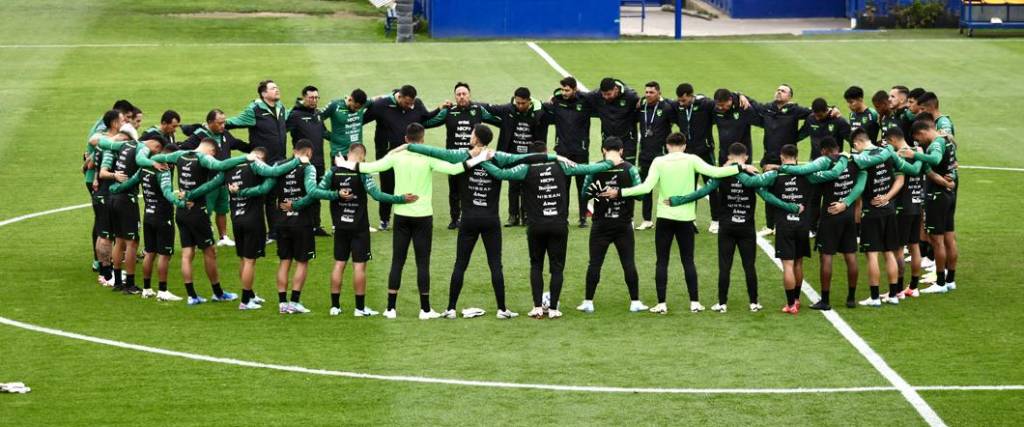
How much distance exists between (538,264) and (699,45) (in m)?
26.3

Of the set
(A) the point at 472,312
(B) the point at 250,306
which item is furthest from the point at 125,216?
(A) the point at 472,312

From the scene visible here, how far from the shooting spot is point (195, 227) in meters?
19.2

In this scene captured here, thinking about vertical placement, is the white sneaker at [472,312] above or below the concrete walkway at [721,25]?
below

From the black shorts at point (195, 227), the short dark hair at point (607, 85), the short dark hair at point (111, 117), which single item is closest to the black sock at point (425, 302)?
the black shorts at point (195, 227)

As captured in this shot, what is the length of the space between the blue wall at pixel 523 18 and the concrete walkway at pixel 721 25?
2634 mm

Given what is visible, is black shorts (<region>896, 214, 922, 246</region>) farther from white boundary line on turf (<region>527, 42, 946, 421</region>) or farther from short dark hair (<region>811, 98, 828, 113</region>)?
short dark hair (<region>811, 98, 828, 113</region>)

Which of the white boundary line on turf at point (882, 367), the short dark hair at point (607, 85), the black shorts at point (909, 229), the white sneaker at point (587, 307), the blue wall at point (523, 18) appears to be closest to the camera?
the white boundary line on turf at point (882, 367)

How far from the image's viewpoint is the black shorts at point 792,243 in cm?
1864

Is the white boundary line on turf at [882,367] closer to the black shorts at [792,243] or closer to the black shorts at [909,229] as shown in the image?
the black shorts at [792,243]

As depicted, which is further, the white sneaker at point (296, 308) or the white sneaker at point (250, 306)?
the white sneaker at point (250, 306)

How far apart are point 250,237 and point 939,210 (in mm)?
8758

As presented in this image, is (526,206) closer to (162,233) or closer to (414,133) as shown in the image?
(414,133)

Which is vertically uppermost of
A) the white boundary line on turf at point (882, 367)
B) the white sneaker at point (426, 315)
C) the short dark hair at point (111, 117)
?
the short dark hair at point (111, 117)

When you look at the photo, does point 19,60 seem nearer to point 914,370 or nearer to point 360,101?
point 360,101
